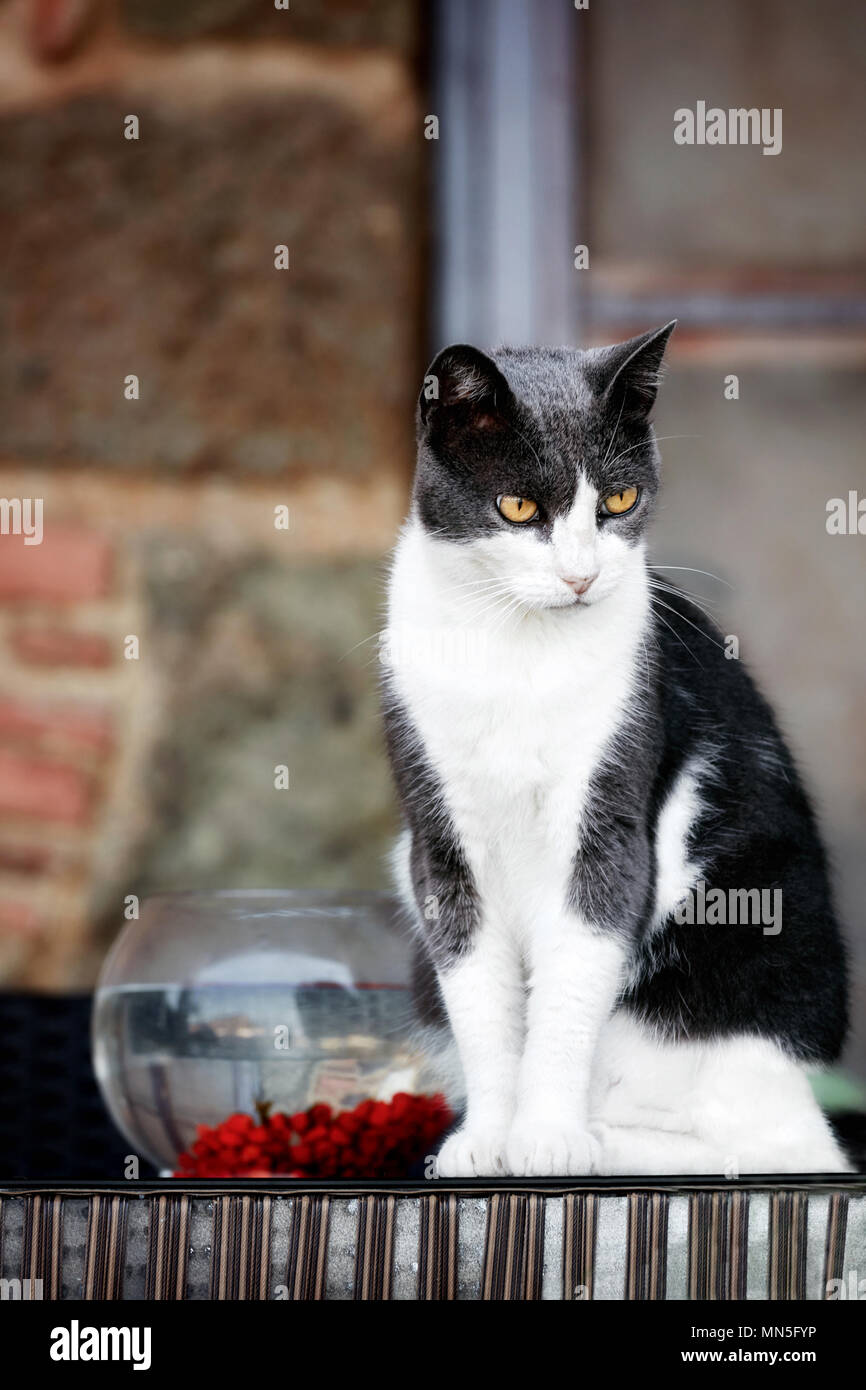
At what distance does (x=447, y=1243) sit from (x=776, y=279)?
1.40m

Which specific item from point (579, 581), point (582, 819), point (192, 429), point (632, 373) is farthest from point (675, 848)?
point (192, 429)

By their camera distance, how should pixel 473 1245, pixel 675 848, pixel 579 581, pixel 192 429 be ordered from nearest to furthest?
pixel 473 1245
pixel 579 581
pixel 675 848
pixel 192 429

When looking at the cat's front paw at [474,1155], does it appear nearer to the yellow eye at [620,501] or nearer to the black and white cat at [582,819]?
the black and white cat at [582,819]

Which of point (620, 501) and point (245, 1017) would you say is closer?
point (620, 501)

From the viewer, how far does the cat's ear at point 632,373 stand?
841 millimetres

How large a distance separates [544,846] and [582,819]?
0.03m

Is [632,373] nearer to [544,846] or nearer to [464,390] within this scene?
[464,390]

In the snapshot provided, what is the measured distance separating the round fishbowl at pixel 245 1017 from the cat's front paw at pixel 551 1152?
0.21 meters

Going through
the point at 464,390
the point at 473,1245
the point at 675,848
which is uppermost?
the point at 464,390

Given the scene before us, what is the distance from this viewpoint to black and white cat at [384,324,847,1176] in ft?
2.77

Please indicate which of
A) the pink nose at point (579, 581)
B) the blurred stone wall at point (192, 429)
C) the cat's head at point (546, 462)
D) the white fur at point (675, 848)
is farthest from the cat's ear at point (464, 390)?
the blurred stone wall at point (192, 429)

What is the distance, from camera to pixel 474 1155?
844mm

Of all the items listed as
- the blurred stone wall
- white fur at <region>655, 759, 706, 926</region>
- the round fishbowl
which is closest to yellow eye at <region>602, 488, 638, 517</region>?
white fur at <region>655, 759, 706, 926</region>
